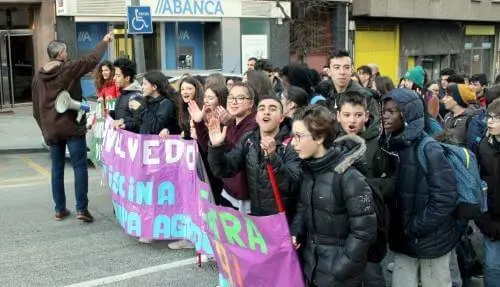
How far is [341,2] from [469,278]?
19.2m

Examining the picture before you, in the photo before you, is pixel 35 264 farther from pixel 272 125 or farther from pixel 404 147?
pixel 404 147

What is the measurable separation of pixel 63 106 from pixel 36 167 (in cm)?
400

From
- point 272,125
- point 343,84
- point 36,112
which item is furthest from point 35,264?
point 343,84

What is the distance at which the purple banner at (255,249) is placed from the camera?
333 cm

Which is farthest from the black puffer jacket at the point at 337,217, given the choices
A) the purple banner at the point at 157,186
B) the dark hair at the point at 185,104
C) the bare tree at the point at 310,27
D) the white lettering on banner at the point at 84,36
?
the bare tree at the point at 310,27

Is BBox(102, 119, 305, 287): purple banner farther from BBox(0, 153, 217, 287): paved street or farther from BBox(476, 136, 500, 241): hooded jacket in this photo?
BBox(476, 136, 500, 241): hooded jacket

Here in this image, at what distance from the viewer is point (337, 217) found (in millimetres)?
3188

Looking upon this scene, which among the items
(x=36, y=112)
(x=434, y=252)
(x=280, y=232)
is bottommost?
(x=434, y=252)

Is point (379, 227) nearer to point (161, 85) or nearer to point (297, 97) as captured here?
point (297, 97)

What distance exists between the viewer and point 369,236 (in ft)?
10.2

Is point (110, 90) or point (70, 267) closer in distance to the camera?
point (70, 267)

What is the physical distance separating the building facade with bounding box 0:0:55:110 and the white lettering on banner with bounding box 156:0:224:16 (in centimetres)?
333

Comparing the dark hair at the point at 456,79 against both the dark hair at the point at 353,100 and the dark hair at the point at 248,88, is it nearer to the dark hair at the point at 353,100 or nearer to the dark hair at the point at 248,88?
the dark hair at the point at 353,100

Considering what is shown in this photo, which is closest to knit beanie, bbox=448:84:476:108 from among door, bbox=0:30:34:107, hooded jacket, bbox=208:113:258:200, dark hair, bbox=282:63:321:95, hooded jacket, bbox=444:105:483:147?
hooded jacket, bbox=444:105:483:147
